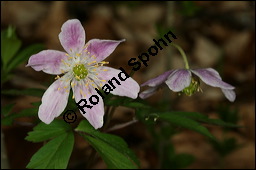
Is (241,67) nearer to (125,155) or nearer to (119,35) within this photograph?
(119,35)

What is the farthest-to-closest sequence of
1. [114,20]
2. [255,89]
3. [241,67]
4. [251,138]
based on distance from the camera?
[114,20]
[241,67]
[255,89]
[251,138]

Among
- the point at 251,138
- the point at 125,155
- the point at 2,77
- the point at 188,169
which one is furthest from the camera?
the point at 251,138

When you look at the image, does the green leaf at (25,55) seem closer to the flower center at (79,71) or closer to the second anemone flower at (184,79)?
the flower center at (79,71)

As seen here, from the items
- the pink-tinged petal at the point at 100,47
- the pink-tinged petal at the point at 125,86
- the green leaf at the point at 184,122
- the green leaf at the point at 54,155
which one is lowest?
the green leaf at the point at 54,155

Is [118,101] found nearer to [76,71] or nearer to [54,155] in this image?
[76,71]

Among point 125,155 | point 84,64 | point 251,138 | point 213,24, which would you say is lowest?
point 251,138

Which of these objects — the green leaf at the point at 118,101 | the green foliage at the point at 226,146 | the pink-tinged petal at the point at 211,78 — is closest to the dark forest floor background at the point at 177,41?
the green foliage at the point at 226,146

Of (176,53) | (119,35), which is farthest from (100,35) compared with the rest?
(176,53)

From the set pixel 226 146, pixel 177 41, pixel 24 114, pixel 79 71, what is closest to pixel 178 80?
pixel 79 71
